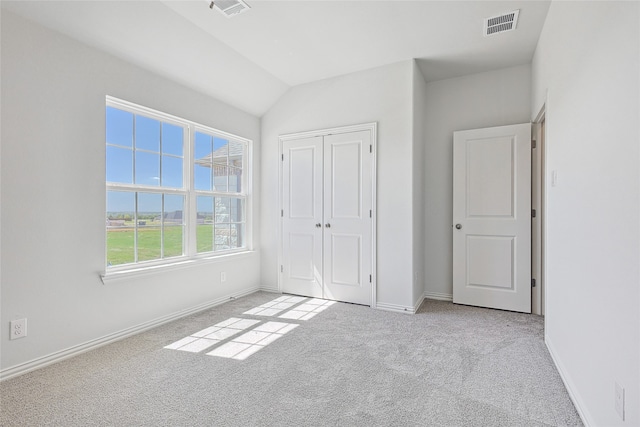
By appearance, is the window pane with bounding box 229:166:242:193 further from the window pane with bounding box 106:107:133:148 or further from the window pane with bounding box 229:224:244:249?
the window pane with bounding box 106:107:133:148

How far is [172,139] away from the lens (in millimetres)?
3357

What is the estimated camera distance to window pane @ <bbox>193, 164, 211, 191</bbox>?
362 cm

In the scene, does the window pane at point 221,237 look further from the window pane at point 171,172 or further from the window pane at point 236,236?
the window pane at point 171,172

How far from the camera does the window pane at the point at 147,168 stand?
3.03 metres

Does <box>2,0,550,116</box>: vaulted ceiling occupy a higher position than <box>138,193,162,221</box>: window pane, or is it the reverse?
<box>2,0,550,116</box>: vaulted ceiling

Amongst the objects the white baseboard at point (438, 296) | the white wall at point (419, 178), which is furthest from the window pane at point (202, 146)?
the white baseboard at point (438, 296)

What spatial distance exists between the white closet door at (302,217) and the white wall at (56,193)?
5.74ft

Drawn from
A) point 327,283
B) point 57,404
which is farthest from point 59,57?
point 327,283

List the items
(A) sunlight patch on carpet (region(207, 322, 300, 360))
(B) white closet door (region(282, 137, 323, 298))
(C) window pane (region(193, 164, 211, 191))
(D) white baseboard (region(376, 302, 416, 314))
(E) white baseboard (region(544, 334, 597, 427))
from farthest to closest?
(B) white closet door (region(282, 137, 323, 298)) < (C) window pane (region(193, 164, 211, 191)) < (D) white baseboard (region(376, 302, 416, 314)) < (A) sunlight patch on carpet (region(207, 322, 300, 360)) < (E) white baseboard (region(544, 334, 597, 427))

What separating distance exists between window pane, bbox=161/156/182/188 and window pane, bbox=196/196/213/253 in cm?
33

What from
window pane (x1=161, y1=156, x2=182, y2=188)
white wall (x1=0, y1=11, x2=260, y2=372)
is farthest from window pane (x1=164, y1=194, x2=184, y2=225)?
white wall (x1=0, y1=11, x2=260, y2=372)

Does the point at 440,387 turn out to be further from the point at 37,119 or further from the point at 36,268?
the point at 37,119

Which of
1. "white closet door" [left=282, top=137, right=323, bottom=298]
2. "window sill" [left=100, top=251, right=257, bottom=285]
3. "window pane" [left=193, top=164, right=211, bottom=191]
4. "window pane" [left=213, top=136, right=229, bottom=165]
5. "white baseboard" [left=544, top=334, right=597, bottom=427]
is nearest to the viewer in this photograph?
"white baseboard" [left=544, top=334, right=597, bottom=427]

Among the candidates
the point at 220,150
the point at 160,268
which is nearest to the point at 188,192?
Result: the point at 220,150
